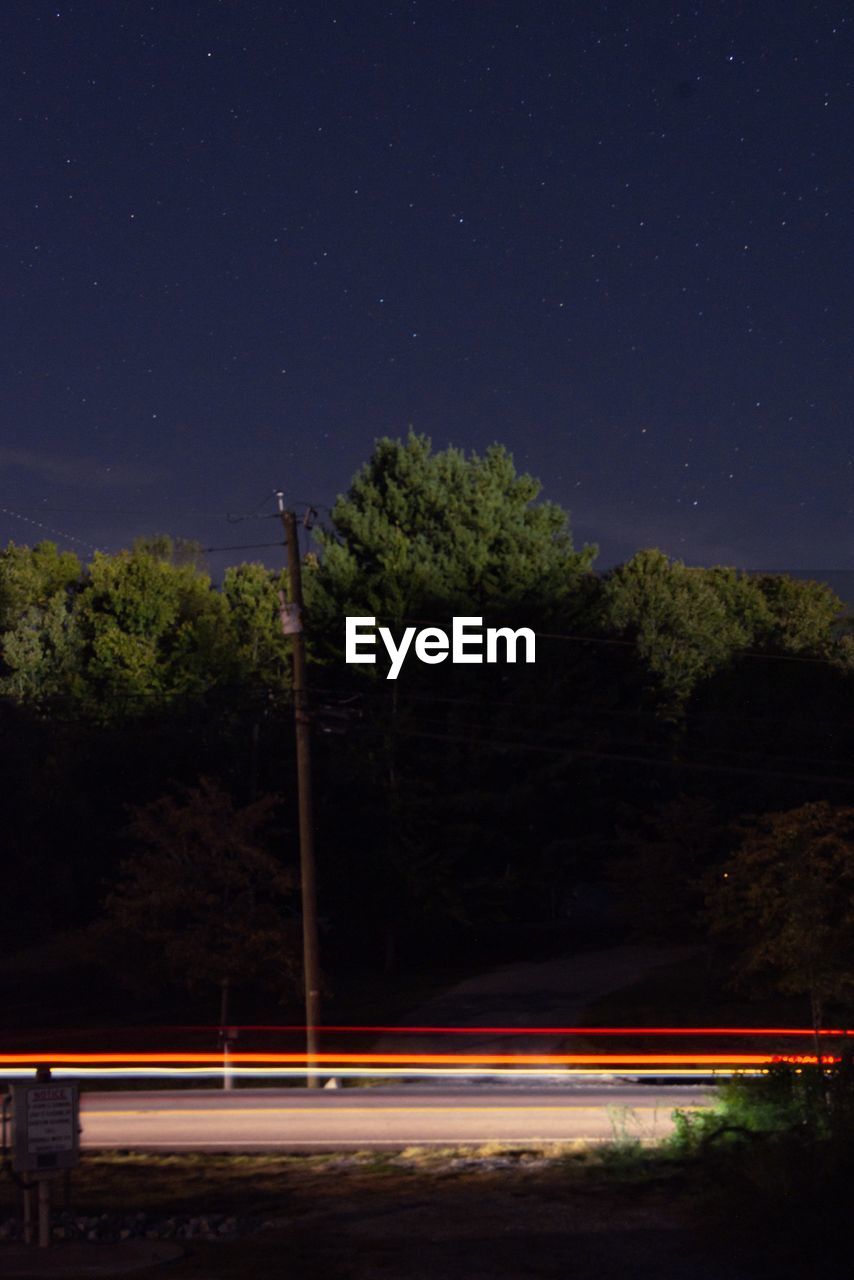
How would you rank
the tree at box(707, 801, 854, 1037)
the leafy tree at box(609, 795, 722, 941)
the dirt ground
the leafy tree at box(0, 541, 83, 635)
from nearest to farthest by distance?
the dirt ground, the tree at box(707, 801, 854, 1037), the leafy tree at box(609, 795, 722, 941), the leafy tree at box(0, 541, 83, 635)

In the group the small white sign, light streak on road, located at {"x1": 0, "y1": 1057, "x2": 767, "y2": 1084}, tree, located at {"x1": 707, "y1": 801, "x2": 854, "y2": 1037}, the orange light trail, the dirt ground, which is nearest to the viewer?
the dirt ground

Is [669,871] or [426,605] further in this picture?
[426,605]

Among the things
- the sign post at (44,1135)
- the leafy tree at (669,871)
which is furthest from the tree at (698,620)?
the sign post at (44,1135)

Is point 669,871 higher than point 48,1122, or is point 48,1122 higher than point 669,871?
point 669,871

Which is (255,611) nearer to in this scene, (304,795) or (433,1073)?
(304,795)

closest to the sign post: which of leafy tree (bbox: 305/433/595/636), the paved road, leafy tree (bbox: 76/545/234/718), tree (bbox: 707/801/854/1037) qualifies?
the paved road

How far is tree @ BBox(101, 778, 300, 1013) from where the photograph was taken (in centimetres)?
2928

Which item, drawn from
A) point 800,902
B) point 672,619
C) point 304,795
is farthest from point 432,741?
point 800,902

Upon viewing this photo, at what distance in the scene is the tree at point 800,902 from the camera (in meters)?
26.1

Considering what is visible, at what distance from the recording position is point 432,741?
169 feet

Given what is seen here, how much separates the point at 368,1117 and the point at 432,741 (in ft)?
107

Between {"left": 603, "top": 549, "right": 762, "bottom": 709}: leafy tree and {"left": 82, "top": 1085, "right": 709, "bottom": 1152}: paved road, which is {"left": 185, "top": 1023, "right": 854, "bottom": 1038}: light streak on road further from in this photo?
{"left": 603, "top": 549, "right": 762, "bottom": 709}: leafy tree

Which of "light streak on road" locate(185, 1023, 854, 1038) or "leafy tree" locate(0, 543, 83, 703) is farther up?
"leafy tree" locate(0, 543, 83, 703)

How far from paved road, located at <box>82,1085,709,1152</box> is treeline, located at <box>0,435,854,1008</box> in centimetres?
2066
